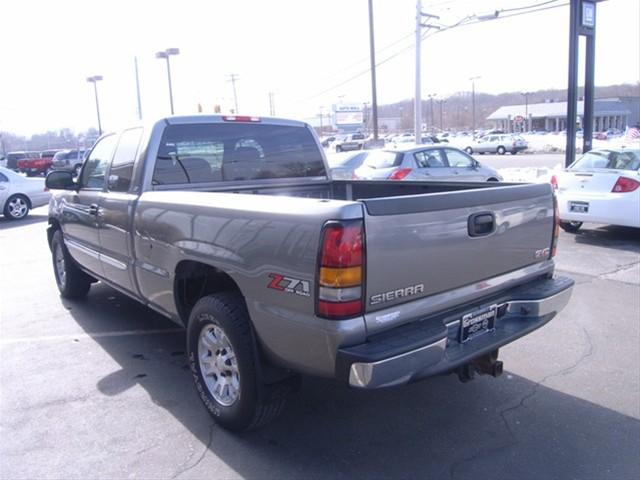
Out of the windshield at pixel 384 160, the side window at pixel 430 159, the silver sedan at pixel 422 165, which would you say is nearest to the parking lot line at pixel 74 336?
the silver sedan at pixel 422 165

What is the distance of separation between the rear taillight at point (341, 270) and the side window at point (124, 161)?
2.46 meters

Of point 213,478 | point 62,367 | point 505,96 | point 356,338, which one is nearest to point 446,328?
point 356,338

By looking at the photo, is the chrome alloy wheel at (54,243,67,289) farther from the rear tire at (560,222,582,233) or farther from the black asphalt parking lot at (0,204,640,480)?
the rear tire at (560,222,582,233)

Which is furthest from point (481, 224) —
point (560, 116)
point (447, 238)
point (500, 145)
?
point (560, 116)

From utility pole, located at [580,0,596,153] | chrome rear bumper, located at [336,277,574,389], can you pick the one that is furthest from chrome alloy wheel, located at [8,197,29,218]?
chrome rear bumper, located at [336,277,574,389]

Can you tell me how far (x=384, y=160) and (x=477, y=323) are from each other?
34.9 feet

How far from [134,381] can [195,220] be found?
1.58 meters

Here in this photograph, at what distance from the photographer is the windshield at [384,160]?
13.5m

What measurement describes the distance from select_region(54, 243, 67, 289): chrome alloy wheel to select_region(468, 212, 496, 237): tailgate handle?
4843mm

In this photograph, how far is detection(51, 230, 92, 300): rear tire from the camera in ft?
20.7

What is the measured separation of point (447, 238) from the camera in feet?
10.3

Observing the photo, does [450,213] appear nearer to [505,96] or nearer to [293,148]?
[293,148]

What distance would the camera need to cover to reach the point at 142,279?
173 inches

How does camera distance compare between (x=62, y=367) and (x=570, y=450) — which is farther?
(x=62, y=367)
